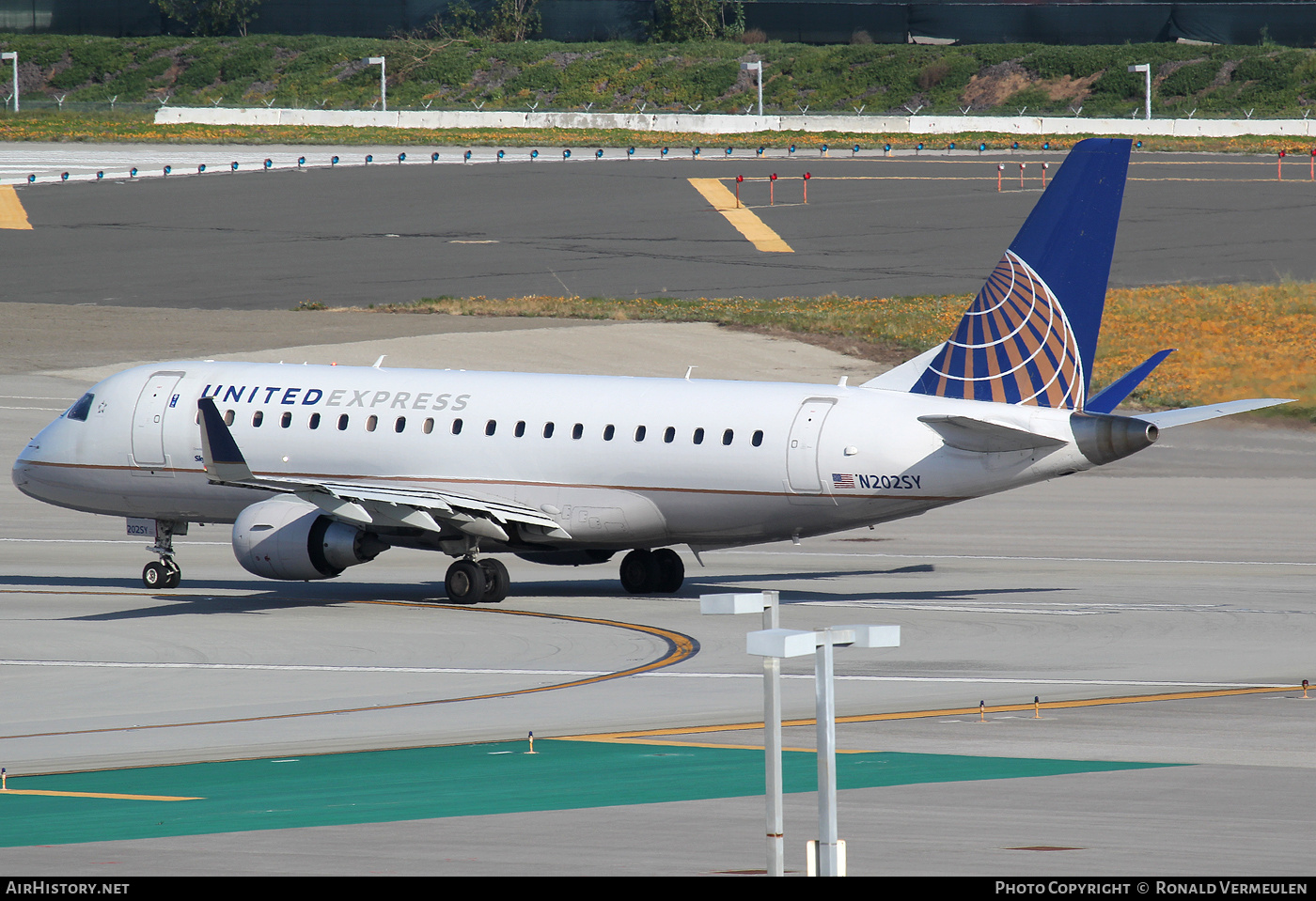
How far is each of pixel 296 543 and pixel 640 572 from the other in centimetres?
666

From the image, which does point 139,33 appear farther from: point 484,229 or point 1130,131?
point 484,229

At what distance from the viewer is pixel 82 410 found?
1555 inches

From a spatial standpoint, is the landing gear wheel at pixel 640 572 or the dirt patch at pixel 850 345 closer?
the landing gear wheel at pixel 640 572

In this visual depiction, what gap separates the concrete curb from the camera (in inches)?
5369

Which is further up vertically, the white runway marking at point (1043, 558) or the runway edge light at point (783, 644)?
the white runway marking at point (1043, 558)

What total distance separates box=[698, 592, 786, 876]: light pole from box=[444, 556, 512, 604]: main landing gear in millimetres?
23158

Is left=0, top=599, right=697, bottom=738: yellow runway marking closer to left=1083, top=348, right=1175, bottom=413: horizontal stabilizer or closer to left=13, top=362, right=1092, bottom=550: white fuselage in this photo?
left=13, top=362, right=1092, bottom=550: white fuselage

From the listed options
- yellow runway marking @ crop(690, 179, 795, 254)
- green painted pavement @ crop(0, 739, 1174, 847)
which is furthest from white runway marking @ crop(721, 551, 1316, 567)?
yellow runway marking @ crop(690, 179, 795, 254)

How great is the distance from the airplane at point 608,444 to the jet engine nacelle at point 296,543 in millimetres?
38

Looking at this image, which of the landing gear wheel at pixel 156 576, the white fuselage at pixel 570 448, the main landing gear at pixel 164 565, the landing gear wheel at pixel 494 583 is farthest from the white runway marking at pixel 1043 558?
the landing gear wheel at pixel 156 576

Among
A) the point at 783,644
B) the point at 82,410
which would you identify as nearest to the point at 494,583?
the point at 82,410

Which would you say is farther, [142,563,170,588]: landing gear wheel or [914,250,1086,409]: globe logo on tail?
[142,563,170,588]: landing gear wheel

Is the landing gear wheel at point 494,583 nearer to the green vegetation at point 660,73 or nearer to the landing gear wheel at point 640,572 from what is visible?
the landing gear wheel at point 640,572

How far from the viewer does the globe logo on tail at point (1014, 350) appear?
107ft
